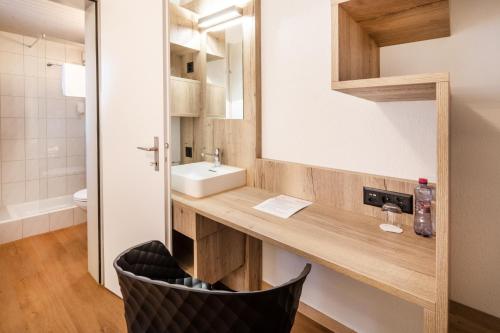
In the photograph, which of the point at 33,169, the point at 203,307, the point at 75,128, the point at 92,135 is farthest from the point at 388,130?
the point at 33,169

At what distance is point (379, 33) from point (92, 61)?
1805 mm

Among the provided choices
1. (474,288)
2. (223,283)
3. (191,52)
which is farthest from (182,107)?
(474,288)

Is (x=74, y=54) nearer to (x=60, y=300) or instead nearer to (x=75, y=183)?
(x=75, y=183)

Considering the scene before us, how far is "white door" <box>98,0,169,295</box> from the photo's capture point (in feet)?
4.93

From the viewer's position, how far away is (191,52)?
2.11 metres

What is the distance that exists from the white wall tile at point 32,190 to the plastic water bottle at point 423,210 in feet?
12.7

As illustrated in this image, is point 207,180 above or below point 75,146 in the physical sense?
below

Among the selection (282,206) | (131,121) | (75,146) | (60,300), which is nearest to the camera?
(282,206)

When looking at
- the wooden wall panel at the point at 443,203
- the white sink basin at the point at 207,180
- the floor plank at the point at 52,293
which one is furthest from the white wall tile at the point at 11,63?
the wooden wall panel at the point at 443,203

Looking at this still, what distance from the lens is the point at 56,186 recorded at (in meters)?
3.42

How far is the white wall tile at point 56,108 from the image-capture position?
3.26 m

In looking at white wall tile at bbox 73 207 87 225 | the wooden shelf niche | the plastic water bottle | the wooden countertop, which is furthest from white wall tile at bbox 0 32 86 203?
the plastic water bottle

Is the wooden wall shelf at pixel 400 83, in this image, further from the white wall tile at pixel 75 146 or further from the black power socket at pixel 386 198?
the white wall tile at pixel 75 146

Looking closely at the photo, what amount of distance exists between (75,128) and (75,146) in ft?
0.74
